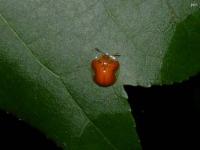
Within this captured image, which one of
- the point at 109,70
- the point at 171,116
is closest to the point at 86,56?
the point at 109,70

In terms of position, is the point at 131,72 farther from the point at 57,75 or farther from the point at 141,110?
the point at 141,110

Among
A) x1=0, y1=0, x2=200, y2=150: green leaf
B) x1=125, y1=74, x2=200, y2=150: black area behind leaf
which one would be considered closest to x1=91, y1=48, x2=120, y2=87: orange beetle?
x1=0, y1=0, x2=200, y2=150: green leaf

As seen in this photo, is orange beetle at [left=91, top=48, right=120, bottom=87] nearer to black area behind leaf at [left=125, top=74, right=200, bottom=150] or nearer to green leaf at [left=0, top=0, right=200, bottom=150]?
green leaf at [left=0, top=0, right=200, bottom=150]

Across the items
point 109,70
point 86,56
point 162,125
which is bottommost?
point 162,125

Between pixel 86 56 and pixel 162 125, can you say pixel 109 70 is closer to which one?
pixel 86 56

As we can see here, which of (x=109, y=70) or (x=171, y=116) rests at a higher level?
(x=109, y=70)

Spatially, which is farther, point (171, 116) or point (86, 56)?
point (171, 116)

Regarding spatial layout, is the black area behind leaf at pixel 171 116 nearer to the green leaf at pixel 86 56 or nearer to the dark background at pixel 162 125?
the dark background at pixel 162 125
